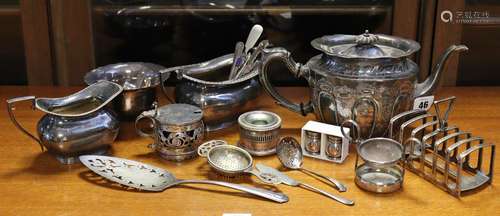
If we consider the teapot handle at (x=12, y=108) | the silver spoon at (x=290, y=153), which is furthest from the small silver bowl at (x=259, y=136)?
the teapot handle at (x=12, y=108)

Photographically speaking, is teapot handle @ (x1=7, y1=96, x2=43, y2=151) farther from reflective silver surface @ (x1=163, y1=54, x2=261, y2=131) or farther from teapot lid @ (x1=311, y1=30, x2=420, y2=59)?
teapot lid @ (x1=311, y1=30, x2=420, y2=59)

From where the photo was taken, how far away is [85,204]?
73 centimetres

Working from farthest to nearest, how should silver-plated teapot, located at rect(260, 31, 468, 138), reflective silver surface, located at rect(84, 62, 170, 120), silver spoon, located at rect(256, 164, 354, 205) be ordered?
reflective silver surface, located at rect(84, 62, 170, 120) < silver-plated teapot, located at rect(260, 31, 468, 138) < silver spoon, located at rect(256, 164, 354, 205)

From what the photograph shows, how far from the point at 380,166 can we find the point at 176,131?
0.92ft

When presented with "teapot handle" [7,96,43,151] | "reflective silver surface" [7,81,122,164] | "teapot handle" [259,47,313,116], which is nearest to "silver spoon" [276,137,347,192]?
"teapot handle" [259,47,313,116]

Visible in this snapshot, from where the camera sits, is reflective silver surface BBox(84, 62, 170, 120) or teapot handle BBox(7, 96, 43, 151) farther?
reflective silver surface BBox(84, 62, 170, 120)

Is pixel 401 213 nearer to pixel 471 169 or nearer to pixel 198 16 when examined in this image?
pixel 471 169

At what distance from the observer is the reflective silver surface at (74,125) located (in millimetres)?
804

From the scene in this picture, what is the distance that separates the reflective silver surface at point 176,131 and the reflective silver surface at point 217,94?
66 mm

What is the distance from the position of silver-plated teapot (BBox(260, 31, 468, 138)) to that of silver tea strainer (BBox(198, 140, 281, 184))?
0.51ft

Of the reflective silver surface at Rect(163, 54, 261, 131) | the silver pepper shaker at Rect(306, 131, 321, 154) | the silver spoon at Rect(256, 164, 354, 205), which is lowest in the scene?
the silver spoon at Rect(256, 164, 354, 205)

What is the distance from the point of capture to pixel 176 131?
82 cm

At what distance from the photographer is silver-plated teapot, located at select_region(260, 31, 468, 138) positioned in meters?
0.84

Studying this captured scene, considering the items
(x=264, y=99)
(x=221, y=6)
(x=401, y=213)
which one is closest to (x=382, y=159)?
(x=401, y=213)
